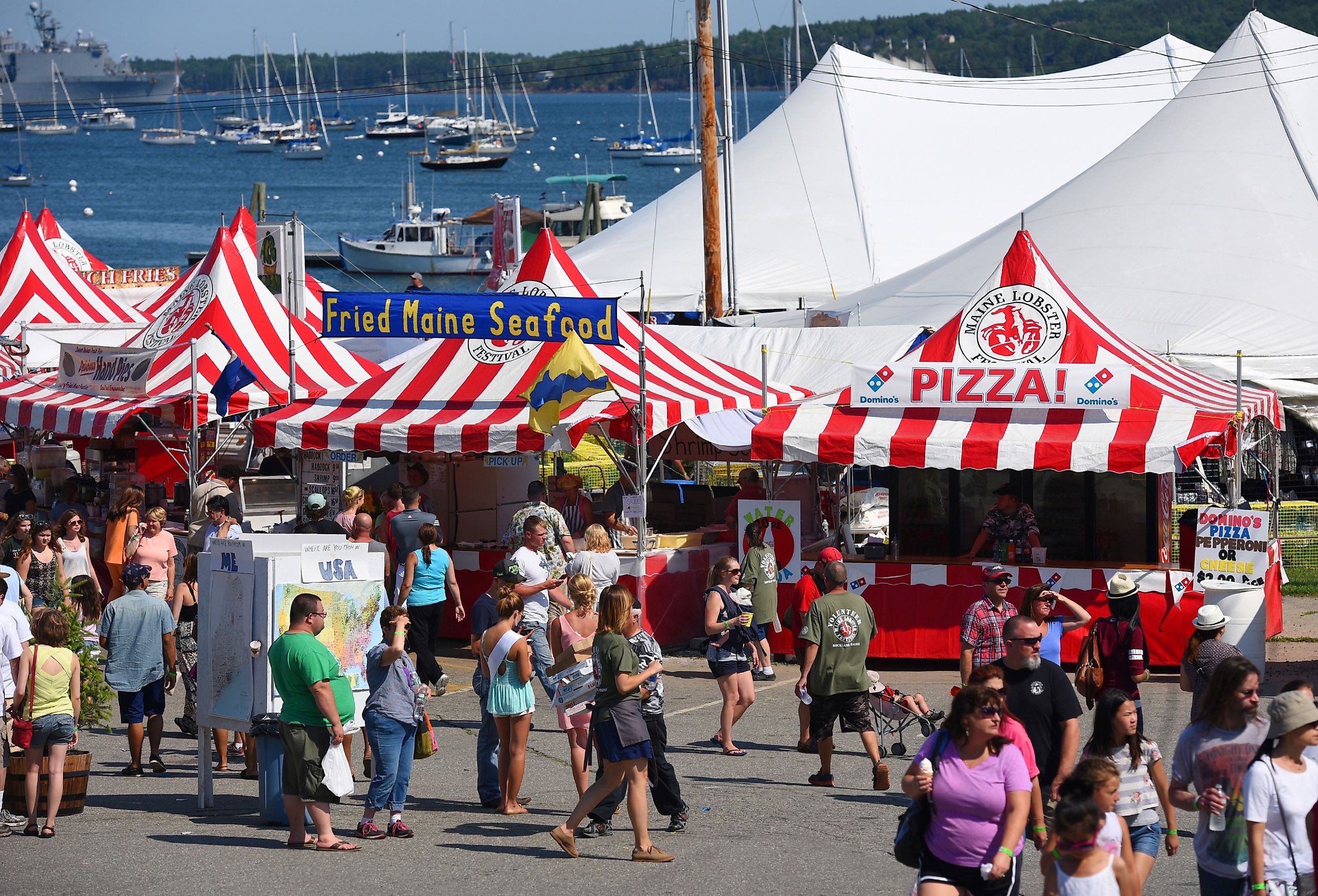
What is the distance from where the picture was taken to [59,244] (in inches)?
971

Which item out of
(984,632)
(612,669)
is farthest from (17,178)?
(612,669)

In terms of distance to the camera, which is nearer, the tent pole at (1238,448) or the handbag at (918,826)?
the handbag at (918,826)

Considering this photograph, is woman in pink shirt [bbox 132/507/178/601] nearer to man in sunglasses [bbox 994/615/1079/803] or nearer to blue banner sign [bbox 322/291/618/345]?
blue banner sign [bbox 322/291/618/345]

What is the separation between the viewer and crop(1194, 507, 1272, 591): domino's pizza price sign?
11750 mm

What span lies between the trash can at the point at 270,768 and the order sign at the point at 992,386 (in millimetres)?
6565

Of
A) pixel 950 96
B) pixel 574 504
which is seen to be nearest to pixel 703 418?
pixel 574 504

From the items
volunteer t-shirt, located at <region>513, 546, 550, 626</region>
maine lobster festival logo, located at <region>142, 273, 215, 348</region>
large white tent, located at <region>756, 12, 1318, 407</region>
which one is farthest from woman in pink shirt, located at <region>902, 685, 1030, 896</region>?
maine lobster festival logo, located at <region>142, 273, 215, 348</region>

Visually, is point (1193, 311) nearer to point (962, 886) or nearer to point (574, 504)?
point (574, 504)

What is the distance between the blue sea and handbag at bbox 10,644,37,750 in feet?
201

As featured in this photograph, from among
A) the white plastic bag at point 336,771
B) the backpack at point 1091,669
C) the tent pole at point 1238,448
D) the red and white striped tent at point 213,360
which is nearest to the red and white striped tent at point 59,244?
the red and white striped tent at point 213,360

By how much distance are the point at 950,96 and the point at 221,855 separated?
86.0 ft

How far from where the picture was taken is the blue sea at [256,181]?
9450cm

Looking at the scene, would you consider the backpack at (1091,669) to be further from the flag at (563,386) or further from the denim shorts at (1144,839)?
the flag at (563,386)

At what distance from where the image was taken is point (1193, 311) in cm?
1900
